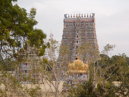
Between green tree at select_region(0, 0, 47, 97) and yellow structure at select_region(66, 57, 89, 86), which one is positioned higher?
green tree at select_region(0, 0, 47, 97)

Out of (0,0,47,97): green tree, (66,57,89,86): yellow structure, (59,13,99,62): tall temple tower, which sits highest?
(59,13,99,62): tall temple tower

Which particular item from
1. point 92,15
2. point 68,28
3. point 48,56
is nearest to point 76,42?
point 68,28

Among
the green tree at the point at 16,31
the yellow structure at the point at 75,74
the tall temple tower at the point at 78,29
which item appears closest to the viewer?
the green tree at the point at 16,31

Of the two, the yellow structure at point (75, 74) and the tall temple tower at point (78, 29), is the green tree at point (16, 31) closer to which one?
the yellow structure at point (75, 74)

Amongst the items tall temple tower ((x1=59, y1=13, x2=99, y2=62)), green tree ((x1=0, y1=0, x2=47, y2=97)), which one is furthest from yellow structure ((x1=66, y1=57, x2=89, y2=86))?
tall temple tower ((x1=59, y1=13, x2=99, y2=62))

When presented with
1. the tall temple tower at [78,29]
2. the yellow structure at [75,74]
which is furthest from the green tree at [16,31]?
the tall temple tower at [78,29]

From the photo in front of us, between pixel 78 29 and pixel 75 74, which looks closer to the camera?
pixel 75 74

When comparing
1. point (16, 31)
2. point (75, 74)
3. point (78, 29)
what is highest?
point (78, 29)

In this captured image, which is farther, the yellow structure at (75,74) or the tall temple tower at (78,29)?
the tall temple tower at (78,29)

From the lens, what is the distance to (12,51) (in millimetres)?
7078

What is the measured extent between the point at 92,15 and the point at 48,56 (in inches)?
1386

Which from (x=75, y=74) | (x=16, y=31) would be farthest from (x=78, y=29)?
(x=16, y=31)

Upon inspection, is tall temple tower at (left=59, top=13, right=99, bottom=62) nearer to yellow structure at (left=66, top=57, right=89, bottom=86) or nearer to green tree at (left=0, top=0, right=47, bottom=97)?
yellow structure at (left=66, top=57, right=89, bottom=86)

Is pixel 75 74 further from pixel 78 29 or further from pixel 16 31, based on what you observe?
pixel 78 29
